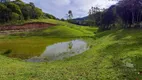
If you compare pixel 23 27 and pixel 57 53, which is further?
pixel 23 27

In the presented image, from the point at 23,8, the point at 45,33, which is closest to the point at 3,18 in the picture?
the point at 23,8

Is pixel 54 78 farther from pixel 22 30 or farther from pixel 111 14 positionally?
pixel 111 14

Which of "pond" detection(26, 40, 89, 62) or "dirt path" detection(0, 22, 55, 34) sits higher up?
"dirt path" detection(0, 22, 55, 34)

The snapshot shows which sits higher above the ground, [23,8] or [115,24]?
[23,8]

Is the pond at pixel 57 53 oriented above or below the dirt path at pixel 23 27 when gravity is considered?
below

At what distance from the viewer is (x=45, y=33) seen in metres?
83.6

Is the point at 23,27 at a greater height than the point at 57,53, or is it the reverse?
the point at 23,27

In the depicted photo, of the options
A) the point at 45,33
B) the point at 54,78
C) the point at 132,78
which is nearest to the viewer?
the point at 132,78

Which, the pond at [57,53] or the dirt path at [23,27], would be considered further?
the dirt path at [23,27]

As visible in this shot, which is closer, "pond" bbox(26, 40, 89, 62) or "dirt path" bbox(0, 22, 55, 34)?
"pond" bbox(26, 40, 89, 62)

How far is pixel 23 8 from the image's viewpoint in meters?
138

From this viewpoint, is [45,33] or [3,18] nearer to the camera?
[45,33]

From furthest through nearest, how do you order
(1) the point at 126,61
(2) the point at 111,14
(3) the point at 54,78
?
(2) the point at 111,14 → (1) the point at 126,61 → (3) the point at 54,78

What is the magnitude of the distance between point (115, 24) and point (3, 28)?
5182 centimetres
